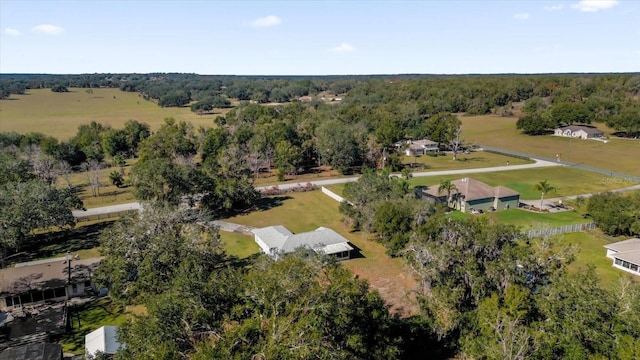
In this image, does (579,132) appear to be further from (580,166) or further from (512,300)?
(512,300)

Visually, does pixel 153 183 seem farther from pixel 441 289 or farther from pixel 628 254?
pixel 628 254

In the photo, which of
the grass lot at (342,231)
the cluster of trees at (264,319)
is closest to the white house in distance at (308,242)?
the grass lot at (342,231)

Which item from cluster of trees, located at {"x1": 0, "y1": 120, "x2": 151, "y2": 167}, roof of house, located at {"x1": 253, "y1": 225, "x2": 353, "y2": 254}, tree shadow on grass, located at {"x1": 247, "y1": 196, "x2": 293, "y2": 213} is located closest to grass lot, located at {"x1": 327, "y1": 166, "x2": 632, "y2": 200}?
tree shadow on grass, located at {"x1": 247, "y1": 196, "x2": 293, "y2": 213}

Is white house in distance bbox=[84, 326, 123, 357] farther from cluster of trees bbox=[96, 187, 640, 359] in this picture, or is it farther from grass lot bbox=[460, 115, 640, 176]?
grass lot bbox=[460, 115, 640, 176]

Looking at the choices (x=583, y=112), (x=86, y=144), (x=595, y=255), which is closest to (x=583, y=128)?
(x=583, y=112)

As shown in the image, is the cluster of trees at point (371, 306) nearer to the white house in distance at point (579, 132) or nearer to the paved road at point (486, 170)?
the paved road at point (486, 170)

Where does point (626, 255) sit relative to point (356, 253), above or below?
above
